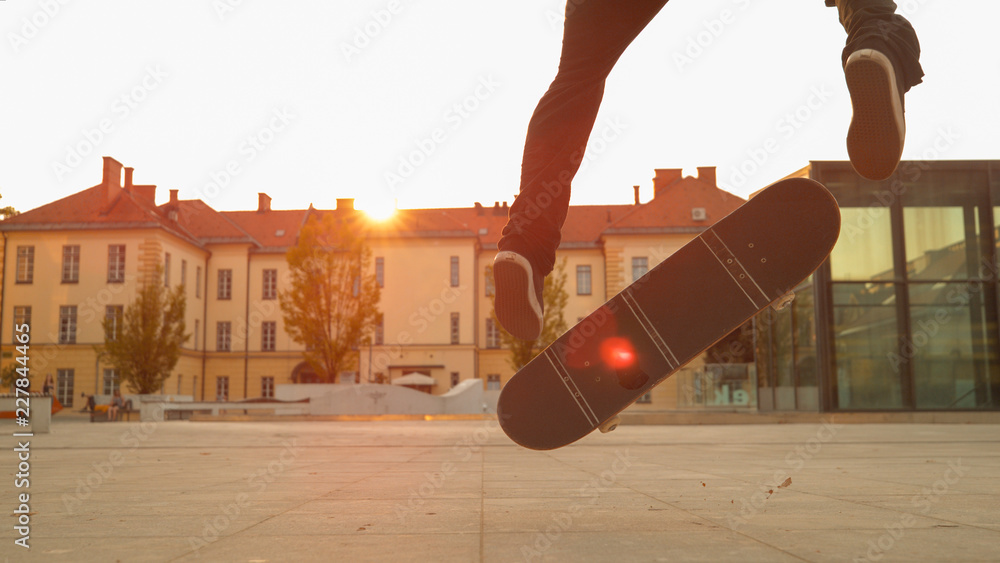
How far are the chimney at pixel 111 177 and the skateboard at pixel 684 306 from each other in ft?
A: 145

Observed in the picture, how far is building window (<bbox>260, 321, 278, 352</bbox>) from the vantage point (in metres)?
44.9

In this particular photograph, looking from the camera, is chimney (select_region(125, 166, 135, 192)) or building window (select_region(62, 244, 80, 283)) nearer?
building window (select_region(62, 244, 80, 283))

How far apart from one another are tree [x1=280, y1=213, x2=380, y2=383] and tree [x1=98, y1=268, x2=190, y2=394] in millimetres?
5303

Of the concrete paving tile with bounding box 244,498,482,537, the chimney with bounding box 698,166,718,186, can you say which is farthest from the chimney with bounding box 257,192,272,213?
the concrete paving tile with bounding box 244,498,482,537

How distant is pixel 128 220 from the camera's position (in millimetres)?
40250

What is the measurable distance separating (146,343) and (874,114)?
33.9 m

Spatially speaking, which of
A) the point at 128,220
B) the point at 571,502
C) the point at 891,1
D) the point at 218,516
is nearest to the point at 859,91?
the point at 891,1

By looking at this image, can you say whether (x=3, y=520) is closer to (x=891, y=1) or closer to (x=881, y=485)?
(x=891, y=1)

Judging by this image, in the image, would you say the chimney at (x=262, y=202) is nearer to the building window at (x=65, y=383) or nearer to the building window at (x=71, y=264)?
the building window at (x=71, y=264)

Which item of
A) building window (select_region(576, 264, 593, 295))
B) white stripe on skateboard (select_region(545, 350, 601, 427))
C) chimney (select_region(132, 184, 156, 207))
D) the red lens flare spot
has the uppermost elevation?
chimney (select_region(132, 184, 156, 207))

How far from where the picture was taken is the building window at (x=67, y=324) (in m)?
40.1

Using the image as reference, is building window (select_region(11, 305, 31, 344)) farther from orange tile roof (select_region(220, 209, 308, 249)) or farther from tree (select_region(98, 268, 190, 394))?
orange tile roof (select_region(220, 209, 308, 249))

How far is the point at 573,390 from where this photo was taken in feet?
8.72

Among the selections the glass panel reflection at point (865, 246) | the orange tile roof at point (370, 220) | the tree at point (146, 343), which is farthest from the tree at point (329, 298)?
the glass panel reflection at point (865, 246)
